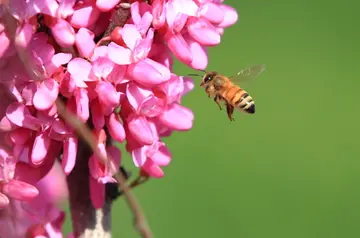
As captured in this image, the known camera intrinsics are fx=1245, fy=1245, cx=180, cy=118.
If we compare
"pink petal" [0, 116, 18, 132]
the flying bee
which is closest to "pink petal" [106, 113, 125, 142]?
"pink petal" [0, 116, 18, 132]

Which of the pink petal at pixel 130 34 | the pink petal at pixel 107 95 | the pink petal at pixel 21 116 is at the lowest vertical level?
the pink petal at pixel 21 116

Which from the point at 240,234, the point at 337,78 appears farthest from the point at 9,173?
the point at 337,78

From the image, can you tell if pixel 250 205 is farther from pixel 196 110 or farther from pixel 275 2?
pixel 275 2

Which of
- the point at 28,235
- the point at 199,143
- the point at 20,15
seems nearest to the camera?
the point at 20,15

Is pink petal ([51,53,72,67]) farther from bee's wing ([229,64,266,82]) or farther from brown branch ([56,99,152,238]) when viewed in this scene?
bee's wing ([229,64,266,82])

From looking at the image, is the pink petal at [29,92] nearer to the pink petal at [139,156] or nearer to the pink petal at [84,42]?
the pink petal at [84,42]

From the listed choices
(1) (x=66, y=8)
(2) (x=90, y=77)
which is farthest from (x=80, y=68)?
(1) (x=66, y=8)

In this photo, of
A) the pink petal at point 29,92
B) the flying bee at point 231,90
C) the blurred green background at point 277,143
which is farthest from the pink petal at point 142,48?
the blurred green background at point 277,143
